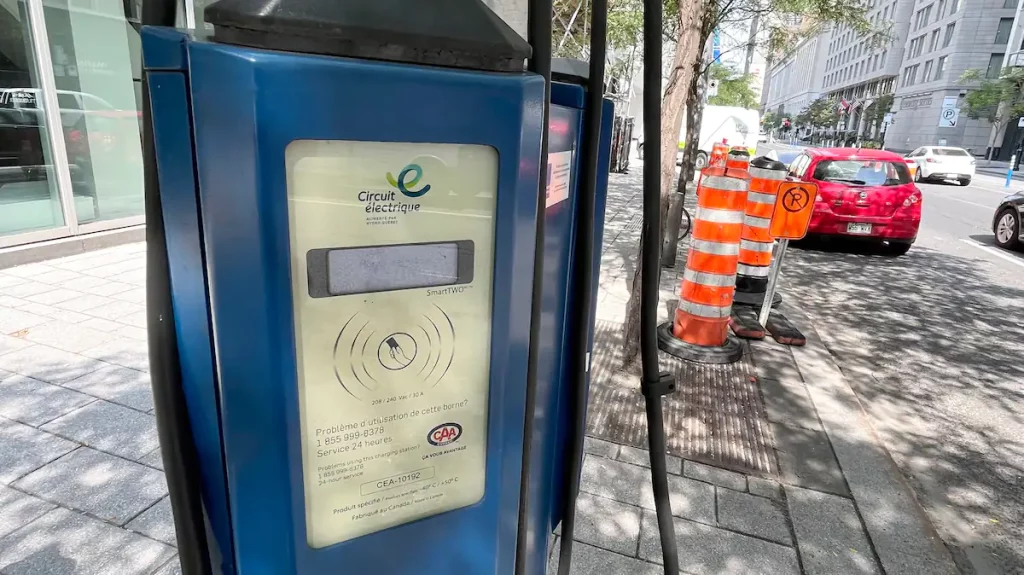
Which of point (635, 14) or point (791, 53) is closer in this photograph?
point (635, 14)

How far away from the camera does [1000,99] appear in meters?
42.0

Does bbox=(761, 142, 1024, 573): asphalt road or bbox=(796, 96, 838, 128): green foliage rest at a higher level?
bbox=(796, 96, 838, 128): green foliage

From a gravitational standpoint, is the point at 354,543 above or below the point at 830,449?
Result: above

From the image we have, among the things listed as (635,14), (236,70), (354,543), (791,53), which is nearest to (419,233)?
(236,70)

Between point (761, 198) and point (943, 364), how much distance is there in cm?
209

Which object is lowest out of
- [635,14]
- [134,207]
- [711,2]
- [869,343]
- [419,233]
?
[869,343]

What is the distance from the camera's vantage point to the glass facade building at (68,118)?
6.18 m

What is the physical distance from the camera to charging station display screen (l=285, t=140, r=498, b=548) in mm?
1005

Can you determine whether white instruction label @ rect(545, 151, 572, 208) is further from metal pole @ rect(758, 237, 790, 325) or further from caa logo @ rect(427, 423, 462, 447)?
metal pole @ rect(758, 237, 790, 325)

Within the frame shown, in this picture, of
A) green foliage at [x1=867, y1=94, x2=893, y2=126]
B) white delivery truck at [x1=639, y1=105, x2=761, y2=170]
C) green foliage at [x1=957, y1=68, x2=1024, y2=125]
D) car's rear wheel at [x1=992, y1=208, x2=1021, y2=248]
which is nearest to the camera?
car's rear wheel at [x1=992, y1=208, x2=1021, y2=248]

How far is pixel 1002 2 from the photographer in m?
49.3

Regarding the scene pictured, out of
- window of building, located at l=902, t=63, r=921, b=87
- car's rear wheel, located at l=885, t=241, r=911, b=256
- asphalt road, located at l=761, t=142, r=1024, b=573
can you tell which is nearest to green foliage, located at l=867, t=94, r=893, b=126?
window of building, located at l=902, t=63, r=921, b=87

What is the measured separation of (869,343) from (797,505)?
3.39 meters

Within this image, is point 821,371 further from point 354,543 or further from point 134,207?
point 134,207
